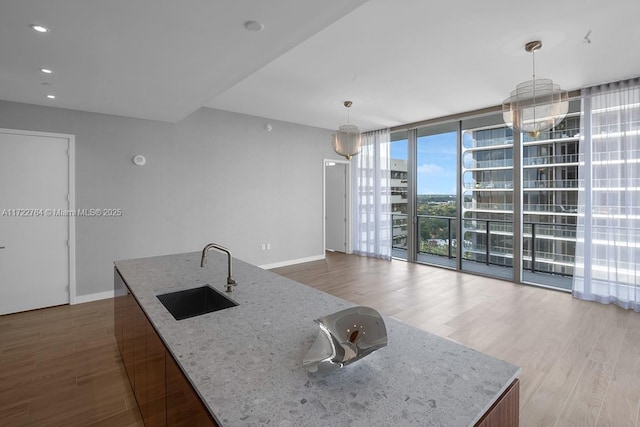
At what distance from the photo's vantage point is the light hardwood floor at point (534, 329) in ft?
7.09

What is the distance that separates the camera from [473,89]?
425 centimetres

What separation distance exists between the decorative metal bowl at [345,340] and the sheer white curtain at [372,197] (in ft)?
18.9

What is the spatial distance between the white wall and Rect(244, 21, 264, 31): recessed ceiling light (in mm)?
3151

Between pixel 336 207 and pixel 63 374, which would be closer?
pixel 63 374

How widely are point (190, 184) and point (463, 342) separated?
4.24 m

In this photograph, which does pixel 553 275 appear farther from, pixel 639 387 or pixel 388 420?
pixel 388 420

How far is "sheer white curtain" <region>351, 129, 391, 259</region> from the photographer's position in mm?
6773

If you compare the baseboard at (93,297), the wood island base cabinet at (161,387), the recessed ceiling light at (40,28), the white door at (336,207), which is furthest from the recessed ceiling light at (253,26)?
the white door at (336,207)

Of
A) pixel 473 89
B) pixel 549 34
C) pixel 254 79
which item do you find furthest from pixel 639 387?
pixel 254 79

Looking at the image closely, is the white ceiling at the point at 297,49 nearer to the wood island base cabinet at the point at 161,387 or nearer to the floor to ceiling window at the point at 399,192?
the wood island base cabinet at the point at 161,387

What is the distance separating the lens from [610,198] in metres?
3.99

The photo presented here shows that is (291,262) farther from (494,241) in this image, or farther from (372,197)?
(494,241)

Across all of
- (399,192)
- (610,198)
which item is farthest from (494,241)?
(399,192)

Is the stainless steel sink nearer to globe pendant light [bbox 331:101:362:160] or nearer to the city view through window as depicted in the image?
globe pendant light [bbox 331:101:362:160]
